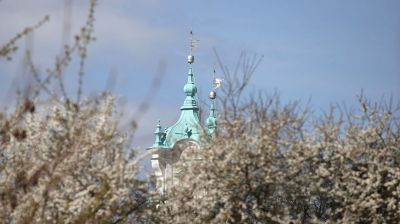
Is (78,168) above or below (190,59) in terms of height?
below

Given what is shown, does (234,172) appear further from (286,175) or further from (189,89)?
(189,89)

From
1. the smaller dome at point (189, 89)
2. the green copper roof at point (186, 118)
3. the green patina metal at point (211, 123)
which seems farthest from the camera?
the smaller dome at point (189, 89)

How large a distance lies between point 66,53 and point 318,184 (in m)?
7.91

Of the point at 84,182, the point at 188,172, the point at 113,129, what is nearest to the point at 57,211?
the point at 84,182

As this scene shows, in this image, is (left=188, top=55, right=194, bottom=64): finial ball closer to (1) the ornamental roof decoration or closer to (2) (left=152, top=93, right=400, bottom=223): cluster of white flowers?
(1) the ornamental roof decoration

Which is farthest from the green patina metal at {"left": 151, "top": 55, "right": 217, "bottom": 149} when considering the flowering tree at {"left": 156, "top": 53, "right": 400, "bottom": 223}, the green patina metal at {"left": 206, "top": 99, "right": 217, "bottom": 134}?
the flowering tree at {"left": 156, "top": 53, "right": 400, "bottom": 223}

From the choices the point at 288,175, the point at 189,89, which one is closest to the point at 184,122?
the point at 189,89

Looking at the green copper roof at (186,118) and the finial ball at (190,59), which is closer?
the green copper roof at (186,118)

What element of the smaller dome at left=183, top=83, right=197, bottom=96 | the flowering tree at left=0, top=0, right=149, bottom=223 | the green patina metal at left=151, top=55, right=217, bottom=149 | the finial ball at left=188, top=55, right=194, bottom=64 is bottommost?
the flowering tree at left=0, top=0, right=149, bottom=223

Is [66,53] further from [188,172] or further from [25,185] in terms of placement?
[188,172]

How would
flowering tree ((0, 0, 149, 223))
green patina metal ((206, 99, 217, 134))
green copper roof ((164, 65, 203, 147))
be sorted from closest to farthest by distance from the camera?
flowering tree ((0, 0, 149, 223))
green patina metal ((206, 99, 217, 134))
green copper roof ((164, 65, 203, 147))

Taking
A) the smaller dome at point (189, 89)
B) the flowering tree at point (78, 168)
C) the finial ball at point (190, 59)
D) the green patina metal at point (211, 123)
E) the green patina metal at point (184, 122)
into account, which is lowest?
the flowering tree at point (78, 168)

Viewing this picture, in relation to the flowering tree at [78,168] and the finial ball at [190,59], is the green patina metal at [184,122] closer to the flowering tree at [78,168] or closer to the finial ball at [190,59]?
the finial ball at [190,59]

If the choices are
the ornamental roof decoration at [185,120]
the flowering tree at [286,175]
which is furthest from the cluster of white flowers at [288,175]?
the ornamental roof decoration at [185,120]
